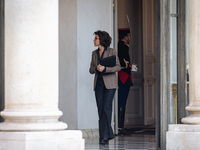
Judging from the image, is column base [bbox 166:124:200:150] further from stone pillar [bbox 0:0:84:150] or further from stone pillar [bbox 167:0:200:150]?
stone pillar [bbox 0:0:84:150]

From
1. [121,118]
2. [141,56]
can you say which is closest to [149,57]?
[141,56]

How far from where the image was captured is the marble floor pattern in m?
6.02

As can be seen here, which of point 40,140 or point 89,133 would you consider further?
point 89,133

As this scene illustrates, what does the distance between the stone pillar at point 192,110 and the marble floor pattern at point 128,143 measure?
1039 millimetres

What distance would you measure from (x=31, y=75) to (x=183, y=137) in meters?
1.81

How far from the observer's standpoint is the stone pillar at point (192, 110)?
487 centimetres

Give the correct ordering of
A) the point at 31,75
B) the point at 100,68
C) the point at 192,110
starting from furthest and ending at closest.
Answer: the point at 100,68
the point at 192,110
the point at 31,75

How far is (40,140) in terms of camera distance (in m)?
4.03

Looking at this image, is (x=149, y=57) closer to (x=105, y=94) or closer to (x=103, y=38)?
(x=103, y=38)

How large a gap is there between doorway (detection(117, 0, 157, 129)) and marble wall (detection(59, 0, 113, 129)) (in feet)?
8.02

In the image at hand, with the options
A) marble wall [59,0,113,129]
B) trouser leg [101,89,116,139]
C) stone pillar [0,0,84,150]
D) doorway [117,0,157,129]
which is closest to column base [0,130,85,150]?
stone pillar [0,0,84,150]

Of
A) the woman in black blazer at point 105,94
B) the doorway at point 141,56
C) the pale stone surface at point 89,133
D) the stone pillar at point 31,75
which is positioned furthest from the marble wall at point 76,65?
the stone pillar at point 31,75

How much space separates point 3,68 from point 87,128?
3.11 meters

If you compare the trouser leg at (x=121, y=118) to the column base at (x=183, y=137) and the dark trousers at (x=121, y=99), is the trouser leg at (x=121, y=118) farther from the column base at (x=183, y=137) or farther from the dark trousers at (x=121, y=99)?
the column base at (x=183, y=137)
